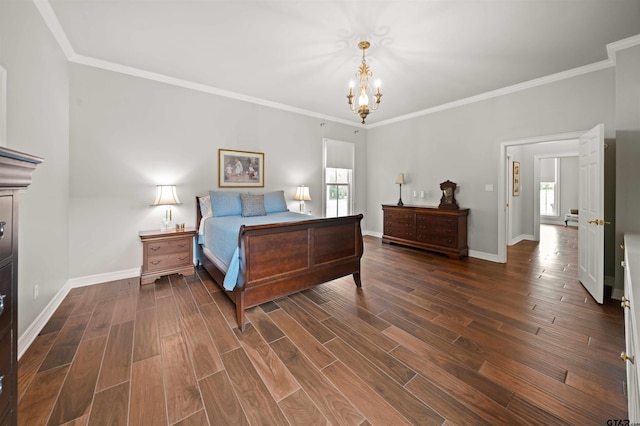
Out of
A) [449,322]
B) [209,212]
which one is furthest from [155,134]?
[449,322]

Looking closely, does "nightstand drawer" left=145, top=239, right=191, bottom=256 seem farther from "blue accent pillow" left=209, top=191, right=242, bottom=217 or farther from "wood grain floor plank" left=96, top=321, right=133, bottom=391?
"wood grain floor plank" left=96, top=321, right=133, bottom=391

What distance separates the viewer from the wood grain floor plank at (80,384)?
1.41 metres

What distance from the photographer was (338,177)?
6156mm

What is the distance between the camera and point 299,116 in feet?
17.3

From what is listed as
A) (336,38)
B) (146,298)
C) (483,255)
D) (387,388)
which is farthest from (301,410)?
(483,255)

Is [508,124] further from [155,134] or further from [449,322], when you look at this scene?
[155,134]

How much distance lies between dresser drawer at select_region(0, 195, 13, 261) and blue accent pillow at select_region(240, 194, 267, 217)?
3117 millimetres

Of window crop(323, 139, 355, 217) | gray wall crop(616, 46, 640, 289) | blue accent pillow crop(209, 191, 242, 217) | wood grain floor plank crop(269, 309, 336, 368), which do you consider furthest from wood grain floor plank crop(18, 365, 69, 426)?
gray wall crop(616, 46, 640, 289)

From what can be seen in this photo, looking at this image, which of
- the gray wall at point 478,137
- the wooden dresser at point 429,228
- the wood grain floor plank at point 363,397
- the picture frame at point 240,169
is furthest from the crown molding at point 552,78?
the wood grain floor plank at point 363,397

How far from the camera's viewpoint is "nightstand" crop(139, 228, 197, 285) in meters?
3.32

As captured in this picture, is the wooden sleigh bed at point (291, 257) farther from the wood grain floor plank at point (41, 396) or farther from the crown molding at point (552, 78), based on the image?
the crown molding at point (552, 78)

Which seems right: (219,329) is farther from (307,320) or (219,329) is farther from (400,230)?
(400,230)

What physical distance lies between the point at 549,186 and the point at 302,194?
918 centimetres

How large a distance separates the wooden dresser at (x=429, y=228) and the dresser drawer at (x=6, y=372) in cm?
507
